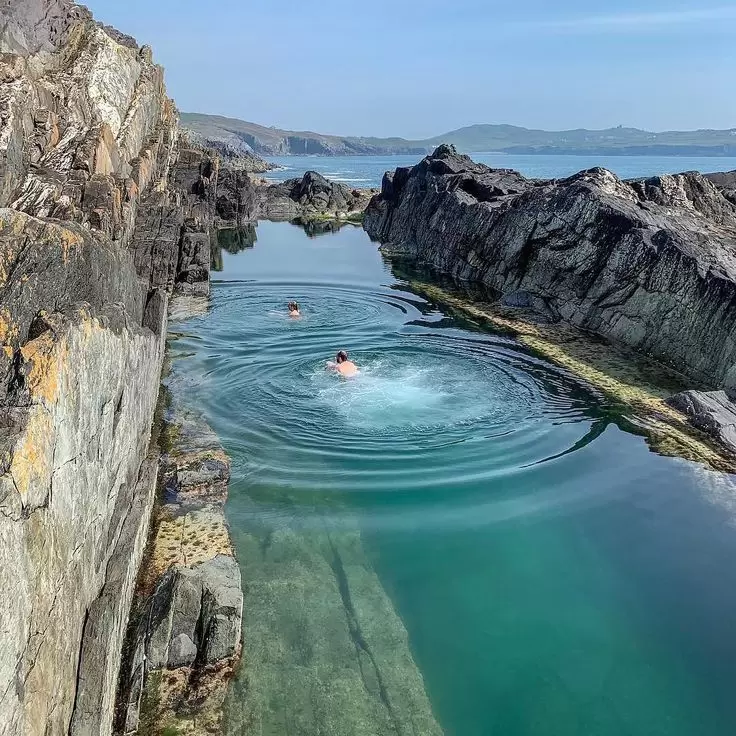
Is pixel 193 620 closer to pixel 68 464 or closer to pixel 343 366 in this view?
pixel 68 464

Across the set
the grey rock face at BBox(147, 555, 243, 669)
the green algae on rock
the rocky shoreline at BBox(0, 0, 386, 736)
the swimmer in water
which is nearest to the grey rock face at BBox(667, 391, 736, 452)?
the green algae on rock

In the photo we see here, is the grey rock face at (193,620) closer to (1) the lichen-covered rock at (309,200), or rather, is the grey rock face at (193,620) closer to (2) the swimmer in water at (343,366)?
(2) the swimmer in water at (343,366)

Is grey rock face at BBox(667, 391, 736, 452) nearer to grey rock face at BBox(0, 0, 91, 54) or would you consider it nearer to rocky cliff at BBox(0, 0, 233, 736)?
rocky cliff at BBox(0, 0, 233, 736)

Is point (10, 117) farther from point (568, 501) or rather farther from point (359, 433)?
point (568, 501)

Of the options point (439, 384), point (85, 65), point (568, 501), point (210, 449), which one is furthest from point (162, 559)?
point (85, 65)


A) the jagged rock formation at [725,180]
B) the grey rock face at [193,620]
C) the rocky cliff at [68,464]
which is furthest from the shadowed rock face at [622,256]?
the rocky cliff at [68,464]

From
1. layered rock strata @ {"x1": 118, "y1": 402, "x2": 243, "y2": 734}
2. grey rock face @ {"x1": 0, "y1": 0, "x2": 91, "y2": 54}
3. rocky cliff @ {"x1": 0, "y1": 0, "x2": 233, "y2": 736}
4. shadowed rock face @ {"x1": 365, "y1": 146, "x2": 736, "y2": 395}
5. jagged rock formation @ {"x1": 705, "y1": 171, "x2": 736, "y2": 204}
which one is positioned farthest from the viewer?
jagged rock formation @ {"x1": 705, "y1": 171, "x2": 736, "y2": 204}
